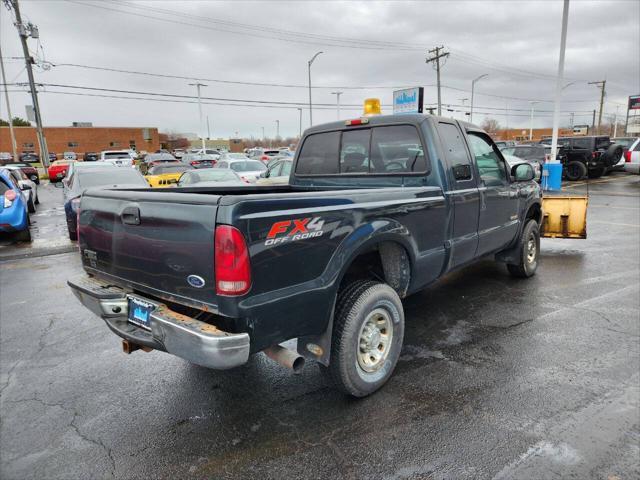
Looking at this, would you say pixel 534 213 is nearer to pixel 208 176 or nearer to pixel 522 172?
pixel 522 172

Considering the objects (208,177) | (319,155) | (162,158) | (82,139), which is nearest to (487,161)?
(319,155)

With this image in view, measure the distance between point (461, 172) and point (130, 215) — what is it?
2948mm

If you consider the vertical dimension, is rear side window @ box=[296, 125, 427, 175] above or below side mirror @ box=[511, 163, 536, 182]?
above

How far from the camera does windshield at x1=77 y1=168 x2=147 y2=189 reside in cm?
979

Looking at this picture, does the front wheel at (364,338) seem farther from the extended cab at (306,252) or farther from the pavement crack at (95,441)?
Answer: the pavement crack at (95,441)

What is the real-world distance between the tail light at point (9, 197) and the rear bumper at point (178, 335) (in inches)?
319

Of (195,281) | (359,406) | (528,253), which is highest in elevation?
(195,281)

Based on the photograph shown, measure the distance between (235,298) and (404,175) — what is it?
2.27 meters

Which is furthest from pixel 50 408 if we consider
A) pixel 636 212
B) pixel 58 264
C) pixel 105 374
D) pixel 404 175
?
pixel 636 212

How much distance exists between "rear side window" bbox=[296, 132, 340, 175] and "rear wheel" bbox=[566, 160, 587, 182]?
2127 centimetres

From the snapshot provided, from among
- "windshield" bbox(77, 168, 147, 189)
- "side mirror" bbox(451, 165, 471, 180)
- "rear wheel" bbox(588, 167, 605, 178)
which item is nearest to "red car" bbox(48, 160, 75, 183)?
"windshield" bbox(77, 168, 147, 189)

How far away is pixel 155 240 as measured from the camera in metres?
2.58

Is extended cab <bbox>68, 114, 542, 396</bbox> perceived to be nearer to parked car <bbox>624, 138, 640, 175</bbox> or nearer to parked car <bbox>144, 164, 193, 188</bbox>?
parked car <bbox>144, 164, 193, 188</bbox>

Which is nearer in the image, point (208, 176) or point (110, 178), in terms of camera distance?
point (110, 178)
